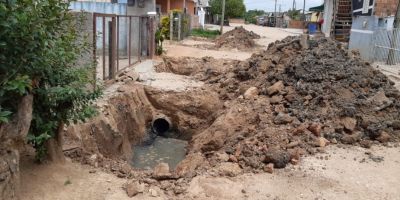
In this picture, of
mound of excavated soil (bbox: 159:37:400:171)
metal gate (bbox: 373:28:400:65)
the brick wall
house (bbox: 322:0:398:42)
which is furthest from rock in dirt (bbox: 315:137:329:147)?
the brick wall

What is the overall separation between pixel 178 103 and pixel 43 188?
20.6 ft

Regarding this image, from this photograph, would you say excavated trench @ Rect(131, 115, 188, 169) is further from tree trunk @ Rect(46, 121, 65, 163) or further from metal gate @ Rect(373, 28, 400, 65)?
metal gate @ Rect(373, 28, 400, 65)

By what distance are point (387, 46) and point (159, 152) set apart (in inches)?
454

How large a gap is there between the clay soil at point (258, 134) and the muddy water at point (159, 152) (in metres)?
0.29

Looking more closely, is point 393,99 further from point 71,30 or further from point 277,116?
→ point 71,30

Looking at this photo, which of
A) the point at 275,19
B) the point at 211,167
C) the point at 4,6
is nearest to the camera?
the point at 4,6

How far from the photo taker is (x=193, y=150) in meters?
8.60

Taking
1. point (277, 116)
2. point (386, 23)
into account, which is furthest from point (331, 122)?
point (386, 23)

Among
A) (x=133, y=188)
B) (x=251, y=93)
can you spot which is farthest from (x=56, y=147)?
(x=251, y=93)

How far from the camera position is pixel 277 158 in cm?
557

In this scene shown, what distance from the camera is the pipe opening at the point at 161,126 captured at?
10422 millimetres

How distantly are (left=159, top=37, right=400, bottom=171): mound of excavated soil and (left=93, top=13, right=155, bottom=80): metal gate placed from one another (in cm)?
278

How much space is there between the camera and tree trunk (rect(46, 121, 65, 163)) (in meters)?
4.72

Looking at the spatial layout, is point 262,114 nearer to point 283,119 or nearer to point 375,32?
point 283,119
